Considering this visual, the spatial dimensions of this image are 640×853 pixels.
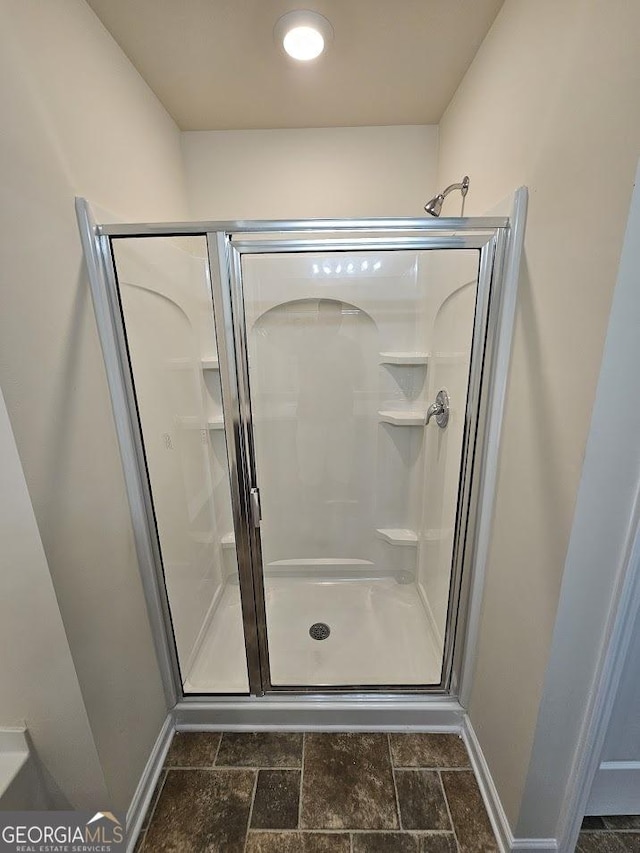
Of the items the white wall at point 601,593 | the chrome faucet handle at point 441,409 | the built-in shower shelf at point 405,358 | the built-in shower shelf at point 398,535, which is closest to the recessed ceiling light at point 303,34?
the white wall at point 601,593

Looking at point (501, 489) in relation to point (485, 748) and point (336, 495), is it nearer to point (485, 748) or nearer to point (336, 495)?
point (485, 748)

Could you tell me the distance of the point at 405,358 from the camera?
1870 millimetres

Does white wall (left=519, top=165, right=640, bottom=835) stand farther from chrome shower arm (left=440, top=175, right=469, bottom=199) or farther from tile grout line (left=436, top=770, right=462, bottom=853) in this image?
chrome shower arm (left=440, top=175, right=469, bottom=199)

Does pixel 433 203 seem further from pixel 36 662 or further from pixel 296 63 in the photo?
pixel 36 662

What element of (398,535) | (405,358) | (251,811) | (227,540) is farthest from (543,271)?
(251,811)

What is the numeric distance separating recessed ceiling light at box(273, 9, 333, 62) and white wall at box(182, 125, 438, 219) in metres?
0.53

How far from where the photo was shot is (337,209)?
1.76 m

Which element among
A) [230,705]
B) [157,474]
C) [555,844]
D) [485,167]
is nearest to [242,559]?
[157,474]

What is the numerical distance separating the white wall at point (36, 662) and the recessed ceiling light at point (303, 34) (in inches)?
52.7

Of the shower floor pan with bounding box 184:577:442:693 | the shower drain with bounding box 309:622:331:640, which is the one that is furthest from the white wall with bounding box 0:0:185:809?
the shower drain with bounding box 309:622:331:640

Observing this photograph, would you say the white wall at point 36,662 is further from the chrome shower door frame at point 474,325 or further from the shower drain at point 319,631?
the shower drain at point 319,631

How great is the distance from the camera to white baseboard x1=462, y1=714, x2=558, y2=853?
1.03 m

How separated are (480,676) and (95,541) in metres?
1.39

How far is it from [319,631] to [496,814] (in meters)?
0.91
